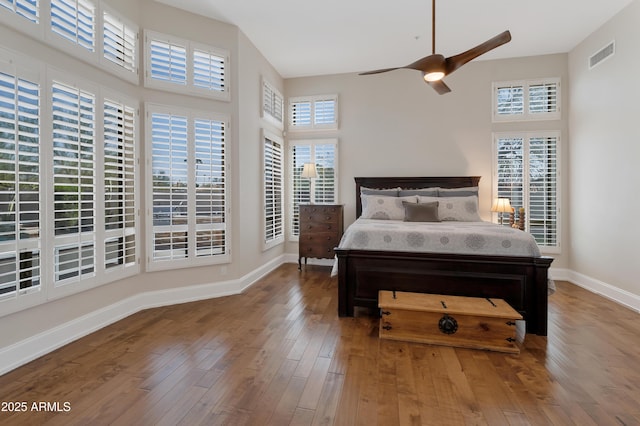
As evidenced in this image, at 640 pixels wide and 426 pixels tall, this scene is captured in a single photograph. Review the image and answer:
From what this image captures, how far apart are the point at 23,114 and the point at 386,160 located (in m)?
4.47

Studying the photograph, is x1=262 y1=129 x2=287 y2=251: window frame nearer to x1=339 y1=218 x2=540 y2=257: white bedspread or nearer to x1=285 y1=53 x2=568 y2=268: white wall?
x1=285 y1=53 x2=568 y2=268: white wall

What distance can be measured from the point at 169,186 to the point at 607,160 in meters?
5.31

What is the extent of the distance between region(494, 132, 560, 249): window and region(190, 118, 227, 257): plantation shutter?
4205 mm

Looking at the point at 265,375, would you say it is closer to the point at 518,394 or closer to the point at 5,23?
the point at 518,394

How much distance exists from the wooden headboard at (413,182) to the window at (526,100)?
108cm

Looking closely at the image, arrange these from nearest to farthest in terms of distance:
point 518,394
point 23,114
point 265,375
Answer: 1. point 518,394
2. point 265,375
3. point 23,114

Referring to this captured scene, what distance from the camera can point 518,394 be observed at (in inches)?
72.9

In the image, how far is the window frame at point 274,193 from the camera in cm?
461

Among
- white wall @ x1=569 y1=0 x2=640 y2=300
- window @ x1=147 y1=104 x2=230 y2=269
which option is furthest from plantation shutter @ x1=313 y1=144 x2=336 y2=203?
white wall @ x1=569 y1=0 x2=640 y2=300

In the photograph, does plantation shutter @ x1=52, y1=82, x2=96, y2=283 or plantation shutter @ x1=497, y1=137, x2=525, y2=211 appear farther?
plantation shutter @ x1=497, y1=137, x2=525, y2=211

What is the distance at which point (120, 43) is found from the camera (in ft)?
9.89

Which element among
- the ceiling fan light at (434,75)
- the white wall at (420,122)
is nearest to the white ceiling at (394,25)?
the white wall at (420,122)

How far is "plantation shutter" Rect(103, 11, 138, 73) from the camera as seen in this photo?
2.87 meters

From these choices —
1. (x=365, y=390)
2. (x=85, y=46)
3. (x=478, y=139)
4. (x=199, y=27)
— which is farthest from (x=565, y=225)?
(x=85, y=46)
